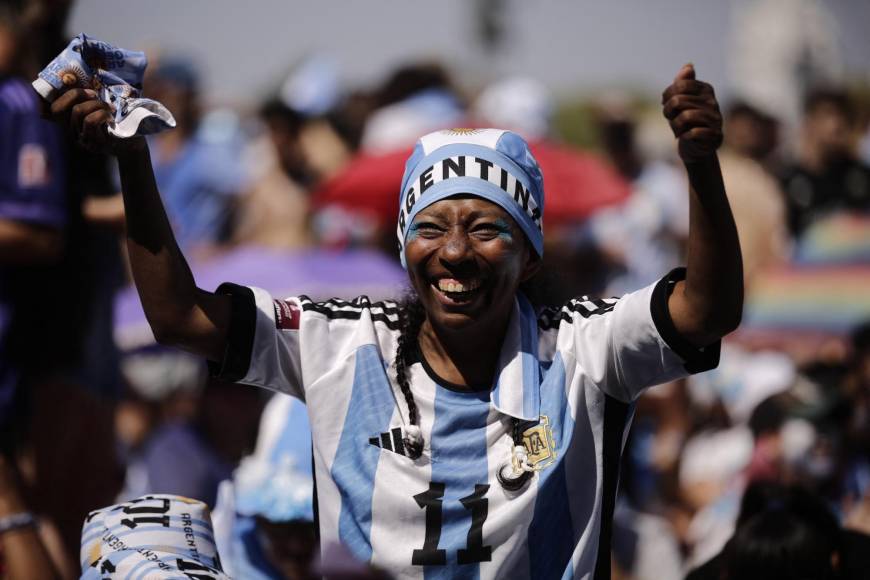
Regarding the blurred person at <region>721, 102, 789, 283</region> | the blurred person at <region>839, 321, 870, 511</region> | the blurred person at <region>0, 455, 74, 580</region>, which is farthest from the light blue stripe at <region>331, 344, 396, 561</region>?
the blurred person at <region>721, 102, 789, 283</region>

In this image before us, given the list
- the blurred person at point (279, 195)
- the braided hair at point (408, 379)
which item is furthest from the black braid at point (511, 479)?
the blurred person at point (279, 195)

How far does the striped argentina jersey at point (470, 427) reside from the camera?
127 inches

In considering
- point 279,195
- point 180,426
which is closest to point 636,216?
point 279,195

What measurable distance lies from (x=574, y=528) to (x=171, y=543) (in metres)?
0.97

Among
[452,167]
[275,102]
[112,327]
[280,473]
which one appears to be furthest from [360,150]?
[452,167]

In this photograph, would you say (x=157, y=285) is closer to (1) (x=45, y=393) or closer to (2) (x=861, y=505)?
(1) (x=45, y=393)

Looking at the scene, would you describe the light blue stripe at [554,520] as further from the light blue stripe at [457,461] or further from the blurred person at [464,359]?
the light blue stripe at [457,461]

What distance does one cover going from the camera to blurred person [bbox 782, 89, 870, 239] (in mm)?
10203

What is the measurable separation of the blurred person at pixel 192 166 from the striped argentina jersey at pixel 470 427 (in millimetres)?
6319

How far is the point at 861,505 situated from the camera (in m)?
6.10

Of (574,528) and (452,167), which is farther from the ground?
(452,167)

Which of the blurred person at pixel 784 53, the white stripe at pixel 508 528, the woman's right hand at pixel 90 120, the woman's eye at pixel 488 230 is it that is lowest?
the white stripe at pixel 508 528

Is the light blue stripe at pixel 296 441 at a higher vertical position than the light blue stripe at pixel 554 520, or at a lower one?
higher

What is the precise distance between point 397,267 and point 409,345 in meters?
4.88
